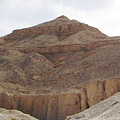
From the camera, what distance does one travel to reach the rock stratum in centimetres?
2892

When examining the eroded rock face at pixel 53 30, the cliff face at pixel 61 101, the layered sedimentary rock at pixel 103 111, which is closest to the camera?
the layered sedimentary rock at pixel 103 111

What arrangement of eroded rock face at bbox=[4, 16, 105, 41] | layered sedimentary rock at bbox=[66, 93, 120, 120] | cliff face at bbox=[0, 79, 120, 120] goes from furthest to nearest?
eroded rock face at bbox=[4, 16, 105, 41] → cliff face at bbox=[0, 79, 120, 120] → layered sedimentary rock at bbox=[66, 93, 120, 120]

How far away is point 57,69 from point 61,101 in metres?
11.2

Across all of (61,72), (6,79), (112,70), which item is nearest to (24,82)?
(6,79)

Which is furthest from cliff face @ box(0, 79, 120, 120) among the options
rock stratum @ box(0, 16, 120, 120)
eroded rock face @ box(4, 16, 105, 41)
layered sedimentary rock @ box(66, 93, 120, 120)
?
eroded rock face @ box(4, 16, 105, 41)

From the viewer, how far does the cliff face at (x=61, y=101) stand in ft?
87.3

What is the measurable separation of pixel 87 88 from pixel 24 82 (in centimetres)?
1210

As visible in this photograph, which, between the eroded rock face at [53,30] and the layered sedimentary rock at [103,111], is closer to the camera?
the layered sedimentary rock at [103,111]

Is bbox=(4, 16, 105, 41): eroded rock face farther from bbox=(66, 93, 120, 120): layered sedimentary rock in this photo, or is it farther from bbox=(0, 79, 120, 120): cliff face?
bbox=(66, 93, 120, 120): layered sedimentary rock

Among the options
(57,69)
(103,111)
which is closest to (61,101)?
(57,69)

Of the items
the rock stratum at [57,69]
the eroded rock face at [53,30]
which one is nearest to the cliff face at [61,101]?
the rock stratum at [57,69]

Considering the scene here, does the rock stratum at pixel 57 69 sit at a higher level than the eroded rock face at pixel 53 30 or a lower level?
lower

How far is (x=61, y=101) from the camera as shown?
97.0 feet

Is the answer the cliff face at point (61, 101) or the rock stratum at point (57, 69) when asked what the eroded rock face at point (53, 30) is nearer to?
the rock stratum at point (57, 69)
